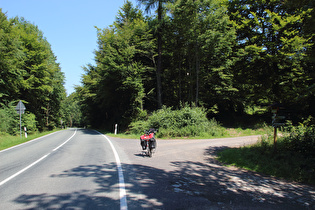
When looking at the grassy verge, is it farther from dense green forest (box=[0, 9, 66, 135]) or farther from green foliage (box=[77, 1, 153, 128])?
dense green forest (box=[0, 9, 66, 135])

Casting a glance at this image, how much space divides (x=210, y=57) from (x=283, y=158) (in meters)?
17.8

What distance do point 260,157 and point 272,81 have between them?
15838mm

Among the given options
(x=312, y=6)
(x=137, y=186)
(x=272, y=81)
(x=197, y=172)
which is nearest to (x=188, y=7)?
(x=272, y=81)

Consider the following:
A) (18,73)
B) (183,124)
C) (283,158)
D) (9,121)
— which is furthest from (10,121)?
(283,158)

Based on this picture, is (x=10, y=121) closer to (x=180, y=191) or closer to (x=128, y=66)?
(x=128, y=66)

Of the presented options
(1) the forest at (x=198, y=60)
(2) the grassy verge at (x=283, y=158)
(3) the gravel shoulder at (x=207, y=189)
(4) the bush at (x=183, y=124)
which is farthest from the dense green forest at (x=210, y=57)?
(3) the gravel shoulder at (x=207, y=189)

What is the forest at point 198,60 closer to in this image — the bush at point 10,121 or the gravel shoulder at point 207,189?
the bush at point 10,121

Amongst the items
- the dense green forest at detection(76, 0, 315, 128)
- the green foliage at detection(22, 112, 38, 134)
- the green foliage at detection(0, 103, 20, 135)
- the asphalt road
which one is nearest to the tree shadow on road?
the asphalt road

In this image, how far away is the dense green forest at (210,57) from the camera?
20.4 meters

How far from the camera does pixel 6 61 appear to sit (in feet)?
75.2

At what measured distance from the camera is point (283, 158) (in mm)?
Answer: 7762

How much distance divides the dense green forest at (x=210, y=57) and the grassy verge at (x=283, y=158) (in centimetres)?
1008

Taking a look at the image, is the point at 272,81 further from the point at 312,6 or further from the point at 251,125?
the point at 312,6

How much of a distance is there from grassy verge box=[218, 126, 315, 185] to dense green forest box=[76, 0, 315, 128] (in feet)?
33.1
